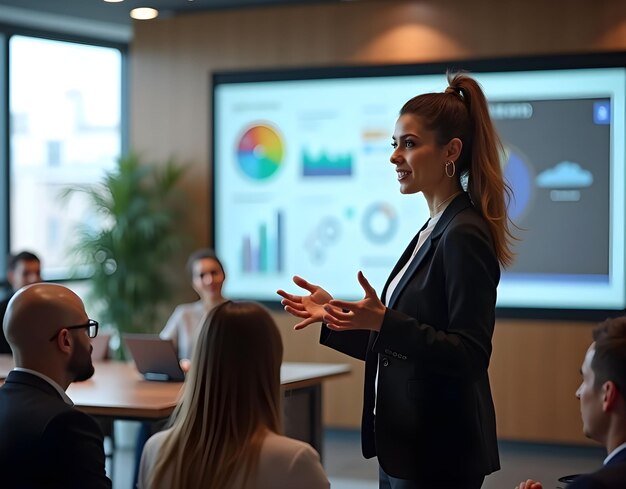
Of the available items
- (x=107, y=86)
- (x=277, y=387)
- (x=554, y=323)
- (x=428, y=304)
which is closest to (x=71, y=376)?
(x=277, y=387)

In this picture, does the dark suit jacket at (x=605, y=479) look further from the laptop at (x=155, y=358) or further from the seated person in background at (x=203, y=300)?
the seated person in background at (x=203, y=300)

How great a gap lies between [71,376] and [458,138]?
1.19 meters

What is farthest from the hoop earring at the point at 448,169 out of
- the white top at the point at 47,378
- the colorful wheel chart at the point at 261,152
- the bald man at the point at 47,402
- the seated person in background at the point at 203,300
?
the colorful wheel chart at the point at 261,152

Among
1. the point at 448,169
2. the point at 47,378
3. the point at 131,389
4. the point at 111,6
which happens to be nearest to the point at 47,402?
the point at 47,378

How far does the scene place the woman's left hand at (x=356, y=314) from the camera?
2.34m

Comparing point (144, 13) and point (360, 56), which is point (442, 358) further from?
point (144, 13)

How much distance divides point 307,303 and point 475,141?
0.62m

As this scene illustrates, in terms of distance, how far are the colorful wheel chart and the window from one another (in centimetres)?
103

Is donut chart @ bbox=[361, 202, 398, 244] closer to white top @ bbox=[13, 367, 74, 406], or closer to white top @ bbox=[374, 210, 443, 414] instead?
white top @ bbox=[374, 210, 443, 414]

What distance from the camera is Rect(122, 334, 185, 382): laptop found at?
471cm

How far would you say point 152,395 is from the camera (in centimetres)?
444

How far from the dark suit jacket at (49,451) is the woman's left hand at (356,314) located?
636 millimetres

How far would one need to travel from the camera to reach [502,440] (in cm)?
700

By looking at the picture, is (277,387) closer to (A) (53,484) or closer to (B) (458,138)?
(A) (53,484)
